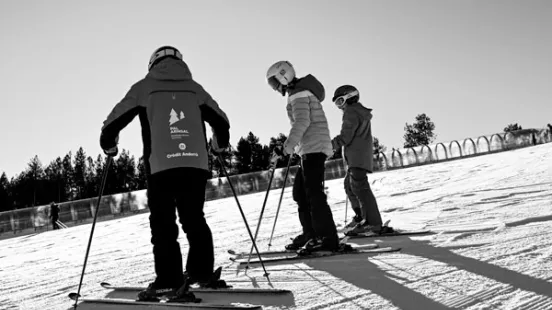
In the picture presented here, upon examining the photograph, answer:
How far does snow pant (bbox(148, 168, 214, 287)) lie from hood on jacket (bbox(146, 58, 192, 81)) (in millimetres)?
736

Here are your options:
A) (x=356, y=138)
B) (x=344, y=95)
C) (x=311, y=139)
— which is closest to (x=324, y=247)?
(x=311, y=139)

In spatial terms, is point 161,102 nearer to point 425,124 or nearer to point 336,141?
point 336,141

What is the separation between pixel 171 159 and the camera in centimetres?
337

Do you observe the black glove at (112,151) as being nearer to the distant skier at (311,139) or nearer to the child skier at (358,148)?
the distant skier at (311,139)

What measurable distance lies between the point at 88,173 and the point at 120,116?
4035 inches

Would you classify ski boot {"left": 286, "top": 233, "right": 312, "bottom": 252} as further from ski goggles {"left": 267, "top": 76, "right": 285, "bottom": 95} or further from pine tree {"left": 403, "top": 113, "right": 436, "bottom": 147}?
pine tree {"left": 403, "top": 113, "right": 436, "bottom": 147}

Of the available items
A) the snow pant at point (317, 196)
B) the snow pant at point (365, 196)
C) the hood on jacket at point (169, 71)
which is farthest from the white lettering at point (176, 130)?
the snow pant at point (365, 196)

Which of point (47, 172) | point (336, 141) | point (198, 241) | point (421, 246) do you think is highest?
point (47, 172)

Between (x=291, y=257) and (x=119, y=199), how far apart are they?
85.7 feet

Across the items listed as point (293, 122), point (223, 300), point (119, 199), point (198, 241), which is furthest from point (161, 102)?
point (119, 199)

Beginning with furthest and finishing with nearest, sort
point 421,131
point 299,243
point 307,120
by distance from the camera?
point 421,131
point 299,243
point 307,120

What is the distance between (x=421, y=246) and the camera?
15.4 ft

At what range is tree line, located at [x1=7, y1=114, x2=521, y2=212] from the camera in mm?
80938

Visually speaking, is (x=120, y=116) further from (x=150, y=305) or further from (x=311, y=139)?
(x=311, y=139)
